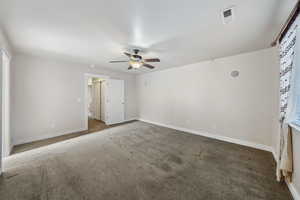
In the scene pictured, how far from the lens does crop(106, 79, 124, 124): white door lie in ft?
16.3

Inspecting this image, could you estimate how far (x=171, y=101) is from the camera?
177 inches

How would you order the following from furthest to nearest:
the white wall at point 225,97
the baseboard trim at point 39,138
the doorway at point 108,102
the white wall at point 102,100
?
the white wall at point 102,100
the doorway at point 108,102
the baseboard trim at point 39,138
the white wall at point 225,97

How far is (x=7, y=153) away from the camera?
2.37 meters

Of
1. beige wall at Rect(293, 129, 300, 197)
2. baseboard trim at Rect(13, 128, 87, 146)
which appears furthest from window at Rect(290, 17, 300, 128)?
baseboard trim at Rect(13, 128, 87, 146)

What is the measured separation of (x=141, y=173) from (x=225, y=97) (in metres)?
2.97

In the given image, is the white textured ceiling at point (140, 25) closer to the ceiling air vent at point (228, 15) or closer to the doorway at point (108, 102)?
the ceiling air vent at point (228, 15)

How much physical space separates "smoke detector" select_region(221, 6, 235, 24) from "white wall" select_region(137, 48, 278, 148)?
5.92 feet

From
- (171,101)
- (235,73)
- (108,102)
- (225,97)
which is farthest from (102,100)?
(235,73)

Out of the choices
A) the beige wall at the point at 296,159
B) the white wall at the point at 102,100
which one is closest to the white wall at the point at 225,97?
the beige wall at the point at 296,159

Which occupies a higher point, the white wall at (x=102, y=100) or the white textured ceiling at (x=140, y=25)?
the white textured ceiling at (x=140, y=25)

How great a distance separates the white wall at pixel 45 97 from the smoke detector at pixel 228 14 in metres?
4.26

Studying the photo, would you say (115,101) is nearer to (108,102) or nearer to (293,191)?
(108,102)

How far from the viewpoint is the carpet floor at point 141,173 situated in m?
1.46

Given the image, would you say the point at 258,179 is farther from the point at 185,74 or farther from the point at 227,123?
the point at 185,74
